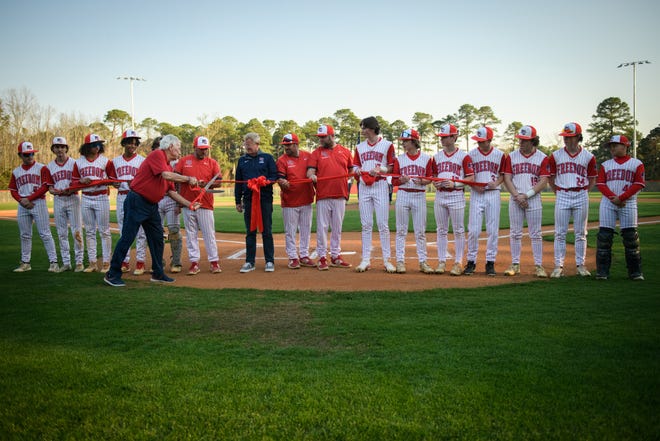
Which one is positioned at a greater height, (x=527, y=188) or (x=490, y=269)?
(x=527, y=188)

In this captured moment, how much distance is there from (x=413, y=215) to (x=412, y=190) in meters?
0.44

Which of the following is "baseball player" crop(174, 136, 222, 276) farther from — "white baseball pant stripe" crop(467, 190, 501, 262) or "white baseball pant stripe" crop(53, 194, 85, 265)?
"white baseball pant stripe" crop(467, 190, 501, 262)

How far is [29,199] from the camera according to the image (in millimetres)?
8984

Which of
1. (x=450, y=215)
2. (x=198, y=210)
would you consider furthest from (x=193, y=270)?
(x=450, y=215)

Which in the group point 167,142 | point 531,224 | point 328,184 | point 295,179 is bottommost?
point 531,224

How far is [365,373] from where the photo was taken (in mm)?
3771

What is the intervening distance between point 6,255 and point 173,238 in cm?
495

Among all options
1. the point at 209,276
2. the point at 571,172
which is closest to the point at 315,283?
the point at 209,276

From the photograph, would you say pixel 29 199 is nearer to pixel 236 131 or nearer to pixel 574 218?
pixel 574 218

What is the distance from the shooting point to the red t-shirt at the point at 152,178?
7594 mm

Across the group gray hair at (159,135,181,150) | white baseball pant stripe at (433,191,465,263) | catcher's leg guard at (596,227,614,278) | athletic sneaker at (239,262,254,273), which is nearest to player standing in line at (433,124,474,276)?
white baseball pant stripe at (433,191,465,263)

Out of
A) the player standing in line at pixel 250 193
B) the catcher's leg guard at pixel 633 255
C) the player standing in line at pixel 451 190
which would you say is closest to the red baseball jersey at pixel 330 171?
the player standing in line at pixel 250 193

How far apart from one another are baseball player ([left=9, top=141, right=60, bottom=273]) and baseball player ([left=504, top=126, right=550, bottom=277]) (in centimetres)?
829

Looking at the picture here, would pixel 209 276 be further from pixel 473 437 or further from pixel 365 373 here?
pixel 473 437
